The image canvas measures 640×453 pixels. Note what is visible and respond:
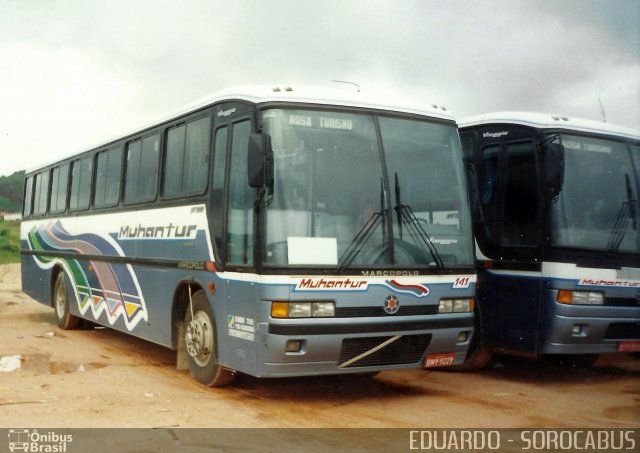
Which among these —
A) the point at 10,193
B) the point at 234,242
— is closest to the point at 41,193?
the point at 234,242

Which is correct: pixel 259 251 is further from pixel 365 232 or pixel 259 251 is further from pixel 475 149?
pixel 475 149

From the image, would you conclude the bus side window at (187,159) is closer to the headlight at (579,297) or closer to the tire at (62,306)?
the headlight at (579,297)

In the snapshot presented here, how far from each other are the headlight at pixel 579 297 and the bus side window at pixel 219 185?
13.3 ft

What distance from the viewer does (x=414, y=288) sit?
7.88m

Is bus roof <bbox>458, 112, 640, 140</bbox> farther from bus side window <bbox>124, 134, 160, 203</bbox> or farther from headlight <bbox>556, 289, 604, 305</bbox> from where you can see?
bus side window <bbox>124, 134, 160, 203</bbox>

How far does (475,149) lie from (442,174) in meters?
2.50

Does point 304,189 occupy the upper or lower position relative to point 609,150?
lower

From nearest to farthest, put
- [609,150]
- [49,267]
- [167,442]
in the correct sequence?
[167,442] → [609,150] → [49,267]

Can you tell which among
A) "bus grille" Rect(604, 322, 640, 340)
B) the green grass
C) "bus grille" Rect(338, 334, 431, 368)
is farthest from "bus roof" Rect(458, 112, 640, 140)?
the green grass

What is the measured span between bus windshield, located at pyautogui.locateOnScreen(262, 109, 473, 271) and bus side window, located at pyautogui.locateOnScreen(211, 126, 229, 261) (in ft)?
3.06

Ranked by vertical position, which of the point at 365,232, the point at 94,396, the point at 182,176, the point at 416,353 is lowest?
the point at 94,396

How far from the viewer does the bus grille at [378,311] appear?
7.51 meters

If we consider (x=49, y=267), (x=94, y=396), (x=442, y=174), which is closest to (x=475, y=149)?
(x=442, y=174)

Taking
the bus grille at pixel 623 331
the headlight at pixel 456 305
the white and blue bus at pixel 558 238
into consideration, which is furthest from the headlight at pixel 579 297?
the headlight at pixel 456 305
